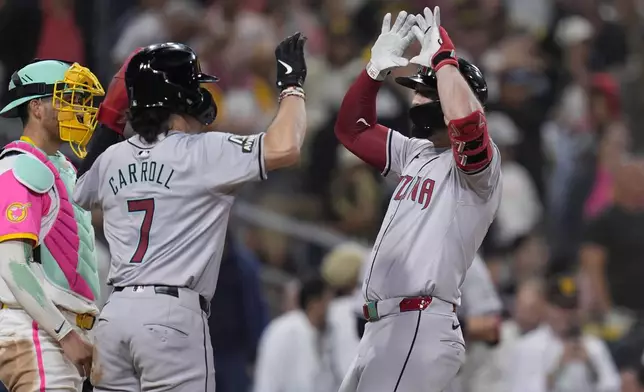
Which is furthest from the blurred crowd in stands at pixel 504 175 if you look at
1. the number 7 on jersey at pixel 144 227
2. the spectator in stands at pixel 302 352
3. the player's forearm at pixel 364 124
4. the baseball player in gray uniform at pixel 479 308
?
the number 7 on jersey at pixel 144 227

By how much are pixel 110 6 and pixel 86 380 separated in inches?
276

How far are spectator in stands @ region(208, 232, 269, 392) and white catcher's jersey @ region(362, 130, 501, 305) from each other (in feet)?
12.4

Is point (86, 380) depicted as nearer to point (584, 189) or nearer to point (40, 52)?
point (40, 52)

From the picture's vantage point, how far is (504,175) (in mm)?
11984

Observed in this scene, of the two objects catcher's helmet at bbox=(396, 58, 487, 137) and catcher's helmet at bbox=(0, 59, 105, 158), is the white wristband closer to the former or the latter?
catcher's helmet at bbox=(396, 58, 487, 137)

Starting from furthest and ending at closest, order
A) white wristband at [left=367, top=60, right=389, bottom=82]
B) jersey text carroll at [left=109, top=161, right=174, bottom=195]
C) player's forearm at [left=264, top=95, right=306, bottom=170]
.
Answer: white wristband at [left=367, top=60, right=389, bottom=82] → jersey text carroll at [left=109, top=161, right=174, bottom=195] → player's forearm at [left=264, top=95, right=306, bottom=170]

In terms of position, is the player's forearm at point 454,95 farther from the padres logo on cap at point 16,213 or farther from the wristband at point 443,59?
the padres logo on cap at point 16,213

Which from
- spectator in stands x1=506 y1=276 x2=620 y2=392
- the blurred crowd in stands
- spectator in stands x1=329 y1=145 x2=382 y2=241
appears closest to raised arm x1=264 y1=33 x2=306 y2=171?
the blurred crowd in stands

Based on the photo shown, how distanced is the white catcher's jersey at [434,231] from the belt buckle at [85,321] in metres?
1.20

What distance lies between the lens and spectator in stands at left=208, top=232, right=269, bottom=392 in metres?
9.41

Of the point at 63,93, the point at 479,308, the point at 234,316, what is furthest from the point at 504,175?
the point at 63,93

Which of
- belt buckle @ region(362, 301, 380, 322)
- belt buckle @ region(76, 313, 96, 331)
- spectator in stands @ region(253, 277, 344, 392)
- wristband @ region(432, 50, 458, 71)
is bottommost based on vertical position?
spectator in stands @ region(253, 277, 344, 392)

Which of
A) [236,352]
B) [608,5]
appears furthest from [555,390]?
[608,5]

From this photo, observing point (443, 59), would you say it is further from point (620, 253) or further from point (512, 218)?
point (512, 218)
